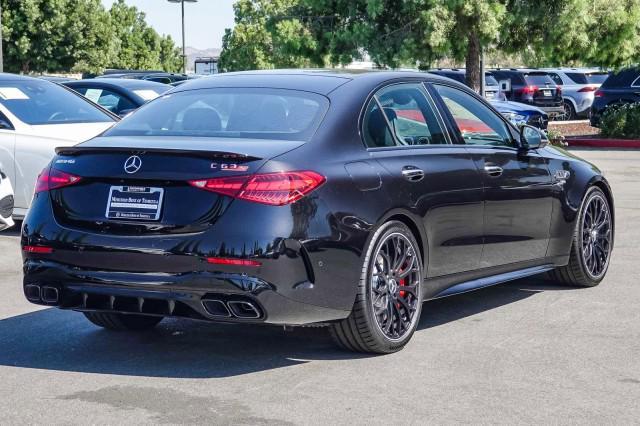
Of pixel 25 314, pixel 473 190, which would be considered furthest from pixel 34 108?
pixel 473 190

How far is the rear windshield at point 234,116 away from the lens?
22.0ft

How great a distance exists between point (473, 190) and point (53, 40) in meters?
47.3

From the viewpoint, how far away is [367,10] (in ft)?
82.7

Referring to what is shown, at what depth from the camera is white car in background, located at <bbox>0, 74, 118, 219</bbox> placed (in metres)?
12.0

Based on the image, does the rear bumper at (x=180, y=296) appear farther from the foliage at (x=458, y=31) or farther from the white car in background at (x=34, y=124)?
the foliage at (x=458, y=31)

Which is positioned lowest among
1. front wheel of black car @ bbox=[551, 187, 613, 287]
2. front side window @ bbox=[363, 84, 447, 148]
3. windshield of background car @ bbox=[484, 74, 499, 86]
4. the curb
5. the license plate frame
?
the curb

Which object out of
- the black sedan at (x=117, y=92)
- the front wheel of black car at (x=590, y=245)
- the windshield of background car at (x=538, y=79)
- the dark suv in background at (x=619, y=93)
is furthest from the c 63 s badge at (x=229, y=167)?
the windshield of background car at (x=538, y=79)

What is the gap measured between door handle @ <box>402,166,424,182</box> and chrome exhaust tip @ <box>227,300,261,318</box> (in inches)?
52.4

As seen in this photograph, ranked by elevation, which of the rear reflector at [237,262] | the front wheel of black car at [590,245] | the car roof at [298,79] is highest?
the car roof at [298,79]

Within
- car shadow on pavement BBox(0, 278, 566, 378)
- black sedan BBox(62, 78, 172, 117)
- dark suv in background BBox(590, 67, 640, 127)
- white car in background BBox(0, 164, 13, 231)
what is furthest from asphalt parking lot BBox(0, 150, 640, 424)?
dark suv in background BBox(590, 67, 640, 127)

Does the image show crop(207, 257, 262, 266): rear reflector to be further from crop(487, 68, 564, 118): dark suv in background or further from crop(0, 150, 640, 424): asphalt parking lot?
crop(487, 68, 564, 118): dark suv in background

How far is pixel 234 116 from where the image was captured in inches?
272

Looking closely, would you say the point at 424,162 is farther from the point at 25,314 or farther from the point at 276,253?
the point at 25,314

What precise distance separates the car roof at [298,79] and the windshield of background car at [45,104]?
5.27 m
